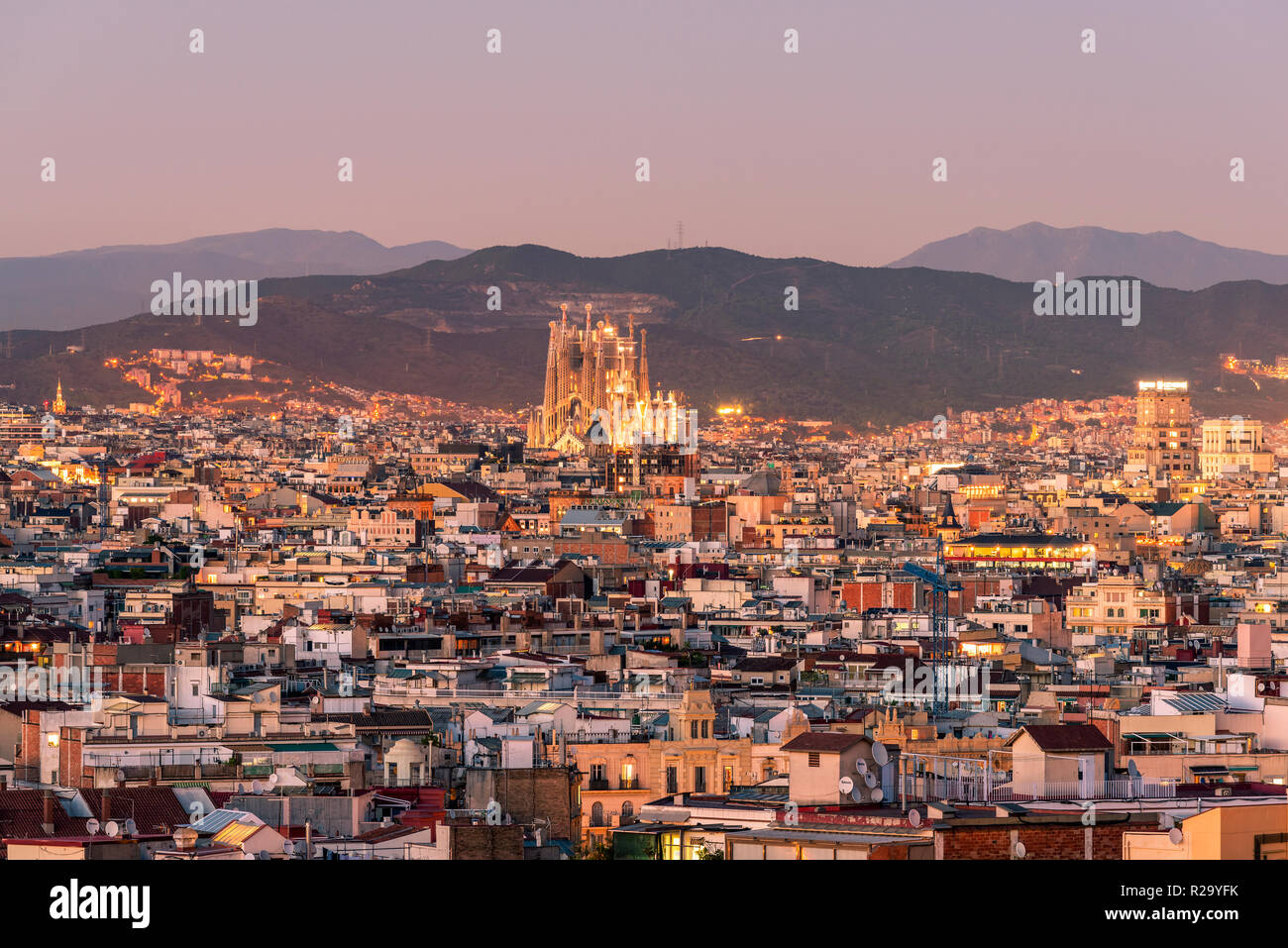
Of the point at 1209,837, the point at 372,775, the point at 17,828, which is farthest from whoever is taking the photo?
the point at 372,775

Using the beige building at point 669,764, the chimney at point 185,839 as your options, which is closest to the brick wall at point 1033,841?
the chimney at point 185,839

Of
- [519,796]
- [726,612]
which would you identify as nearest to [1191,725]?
[519,796]

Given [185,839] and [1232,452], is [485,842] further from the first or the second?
[1232,452]

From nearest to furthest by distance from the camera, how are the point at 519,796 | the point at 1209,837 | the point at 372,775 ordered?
the point at 1209,837, the point at 519,796, the point at 372,775

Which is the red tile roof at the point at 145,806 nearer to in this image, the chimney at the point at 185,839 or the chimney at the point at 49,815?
the chimney at the point at 49,815
